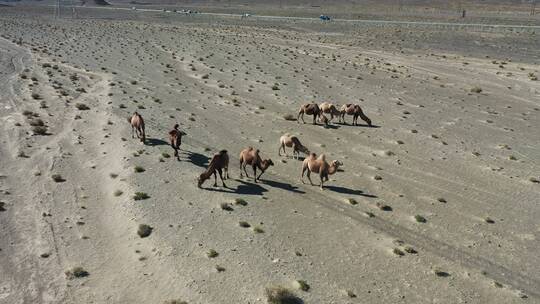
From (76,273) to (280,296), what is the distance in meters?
8.10

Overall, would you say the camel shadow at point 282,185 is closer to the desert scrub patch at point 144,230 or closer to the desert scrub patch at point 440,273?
the desert scrub patch at point 144,230

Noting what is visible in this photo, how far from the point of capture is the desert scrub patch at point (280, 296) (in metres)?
17.9

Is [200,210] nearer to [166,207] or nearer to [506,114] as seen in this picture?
[166,207]

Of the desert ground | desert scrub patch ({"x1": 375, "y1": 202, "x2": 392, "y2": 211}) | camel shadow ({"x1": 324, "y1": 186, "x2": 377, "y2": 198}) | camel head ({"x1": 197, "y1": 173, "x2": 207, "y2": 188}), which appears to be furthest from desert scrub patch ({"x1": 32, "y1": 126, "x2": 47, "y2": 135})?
desert scrub patch ({"x1": 375, "y1": 202, "x2": 392, "y2": 211})

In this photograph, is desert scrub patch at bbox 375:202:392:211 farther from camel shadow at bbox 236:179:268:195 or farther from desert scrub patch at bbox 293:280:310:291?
desert scrub patch at bbox 293:280:310:291

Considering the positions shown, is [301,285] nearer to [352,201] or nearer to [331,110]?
[352,201]

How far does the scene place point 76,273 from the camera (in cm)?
1905

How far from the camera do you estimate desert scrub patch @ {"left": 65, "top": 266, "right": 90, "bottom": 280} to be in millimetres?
19002

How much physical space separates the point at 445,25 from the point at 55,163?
434ft

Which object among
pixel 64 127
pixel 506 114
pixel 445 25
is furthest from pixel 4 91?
pixel 445 25

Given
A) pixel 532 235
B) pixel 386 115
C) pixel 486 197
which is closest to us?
pixel 532 235

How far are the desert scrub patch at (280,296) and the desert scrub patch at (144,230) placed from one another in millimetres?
6804

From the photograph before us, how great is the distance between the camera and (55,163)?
100 feet

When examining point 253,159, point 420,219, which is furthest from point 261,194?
point 420,219
